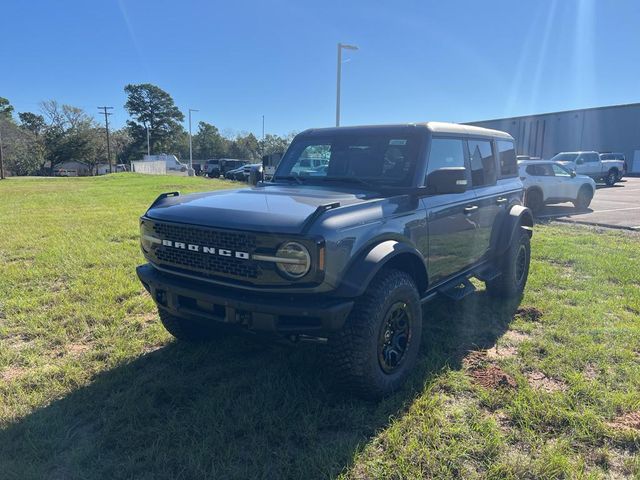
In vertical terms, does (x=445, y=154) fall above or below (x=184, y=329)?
above

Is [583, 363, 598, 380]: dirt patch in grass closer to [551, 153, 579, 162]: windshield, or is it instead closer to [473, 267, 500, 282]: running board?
[473, 267, 500, 282]: running board

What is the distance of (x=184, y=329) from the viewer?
387cm

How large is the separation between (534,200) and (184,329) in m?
10.9

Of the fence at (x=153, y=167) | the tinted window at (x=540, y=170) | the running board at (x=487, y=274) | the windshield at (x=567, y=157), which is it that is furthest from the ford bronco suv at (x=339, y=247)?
the fence at (x=153, y=167)

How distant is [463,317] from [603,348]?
124 cm

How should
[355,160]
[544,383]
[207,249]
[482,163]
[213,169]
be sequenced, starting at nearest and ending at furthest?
[207,249] → [544,383] → [355,160] → [482,163] → [213,169]

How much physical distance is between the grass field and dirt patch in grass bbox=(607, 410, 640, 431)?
0.04 ft

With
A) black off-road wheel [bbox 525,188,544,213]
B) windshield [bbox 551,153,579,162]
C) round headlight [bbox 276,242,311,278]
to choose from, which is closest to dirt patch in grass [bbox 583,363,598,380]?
round headlight [bbox 276,242,311,278]

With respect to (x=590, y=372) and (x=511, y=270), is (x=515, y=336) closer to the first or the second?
(x=590, y=372)

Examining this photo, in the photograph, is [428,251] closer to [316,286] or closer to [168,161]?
[316,286]

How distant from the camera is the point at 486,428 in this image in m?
2.82

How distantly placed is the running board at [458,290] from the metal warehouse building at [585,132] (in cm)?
4373

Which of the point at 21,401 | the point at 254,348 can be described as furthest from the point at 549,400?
the point at 21,401

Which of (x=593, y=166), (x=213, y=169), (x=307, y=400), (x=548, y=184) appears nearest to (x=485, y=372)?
(x=307, y=400)
